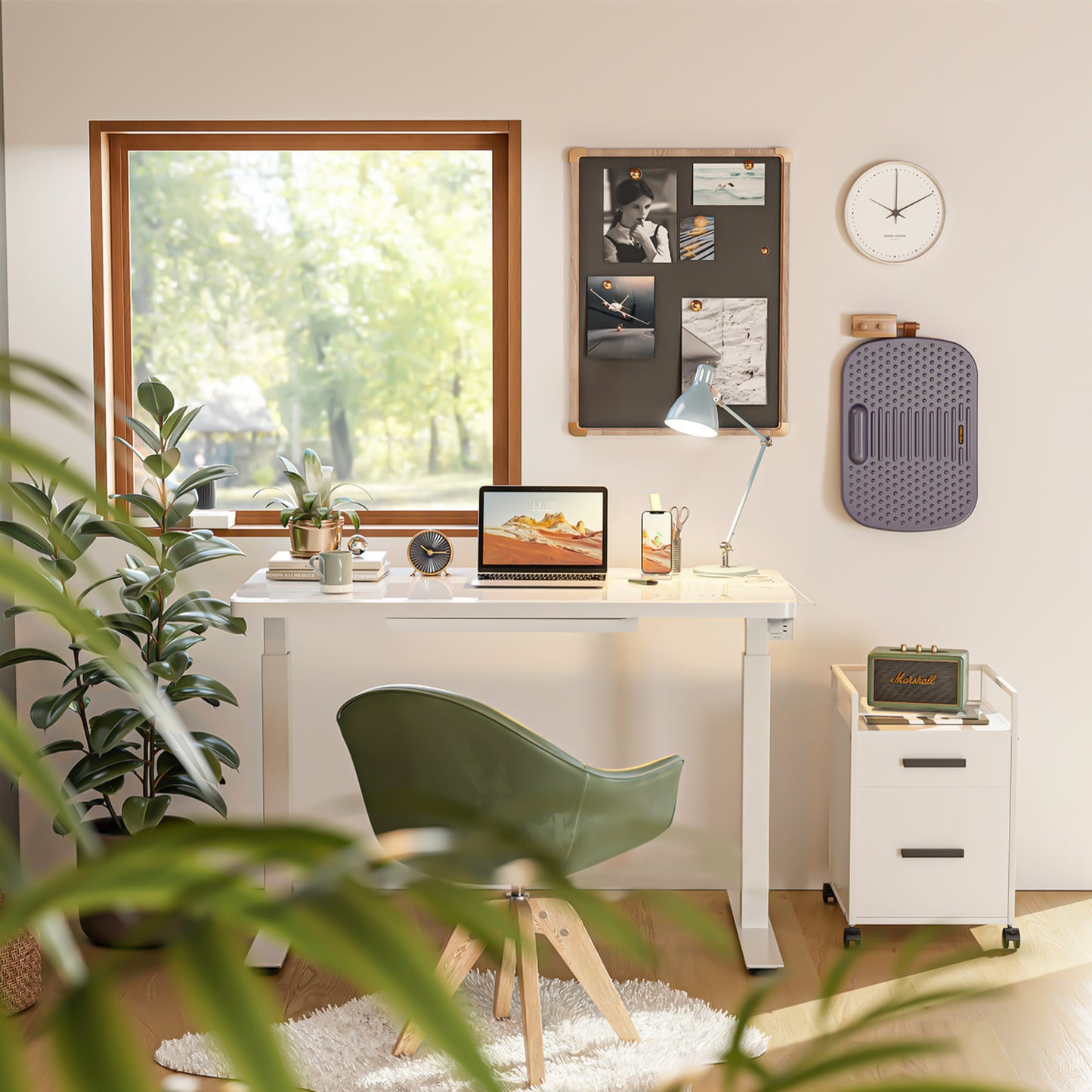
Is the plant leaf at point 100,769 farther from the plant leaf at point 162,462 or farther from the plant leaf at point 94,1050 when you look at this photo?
the plant leaf at point 94,1050

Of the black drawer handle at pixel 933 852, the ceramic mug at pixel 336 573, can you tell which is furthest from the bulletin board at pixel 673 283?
the black drawer handle at pixel 933 852

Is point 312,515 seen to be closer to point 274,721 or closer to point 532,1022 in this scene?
point 274,721

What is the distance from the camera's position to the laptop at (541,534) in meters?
2.81

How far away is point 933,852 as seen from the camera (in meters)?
2.69

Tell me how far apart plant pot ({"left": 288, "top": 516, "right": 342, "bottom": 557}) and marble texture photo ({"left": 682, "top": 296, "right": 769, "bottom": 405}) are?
42.2 inches

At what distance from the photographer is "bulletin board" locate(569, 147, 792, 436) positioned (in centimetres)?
297

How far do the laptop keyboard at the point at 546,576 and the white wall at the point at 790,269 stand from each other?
1.03ft

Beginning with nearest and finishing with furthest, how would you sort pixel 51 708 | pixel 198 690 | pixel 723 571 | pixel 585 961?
pixel 585 961
pixel 51 708
pixel 198 690
pixel 723 571

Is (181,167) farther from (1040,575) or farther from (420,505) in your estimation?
(1040,575)

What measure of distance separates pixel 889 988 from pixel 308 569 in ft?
5.56

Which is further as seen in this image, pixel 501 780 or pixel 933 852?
pixel 933 852

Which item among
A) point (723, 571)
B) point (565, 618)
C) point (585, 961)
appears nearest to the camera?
point (585, 961)

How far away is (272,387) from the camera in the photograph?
10.4 ft

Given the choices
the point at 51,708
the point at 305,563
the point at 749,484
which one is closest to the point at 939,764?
the point at 749,484
